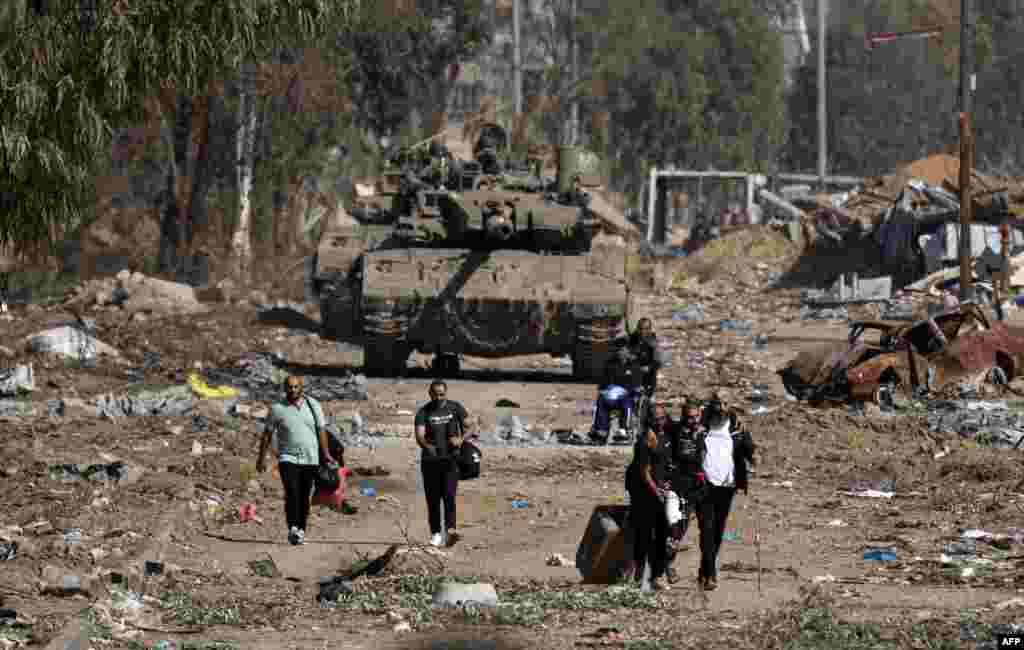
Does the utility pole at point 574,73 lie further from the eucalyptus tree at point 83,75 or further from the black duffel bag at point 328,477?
the eucalyptus tree at point 83,75

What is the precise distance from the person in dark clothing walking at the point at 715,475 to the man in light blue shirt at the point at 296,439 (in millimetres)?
2803

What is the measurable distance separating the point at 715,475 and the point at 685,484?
18 cm

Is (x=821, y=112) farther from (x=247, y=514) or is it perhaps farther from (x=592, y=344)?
(x=247, y=514)

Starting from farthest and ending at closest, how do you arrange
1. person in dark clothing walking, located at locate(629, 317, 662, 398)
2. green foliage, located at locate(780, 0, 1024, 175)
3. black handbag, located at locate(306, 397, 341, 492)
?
green foliage, located at locate(780, 0, 1024, 175) → person in dark clothing walking, located at locate(629, 317, 662, 398) → black handbag, located at locate(306, 397, 341, 492)

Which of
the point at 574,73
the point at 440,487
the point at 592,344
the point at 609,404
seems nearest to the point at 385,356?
the point at 592,344

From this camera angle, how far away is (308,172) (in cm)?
4788

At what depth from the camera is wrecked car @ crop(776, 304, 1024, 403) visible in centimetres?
2223

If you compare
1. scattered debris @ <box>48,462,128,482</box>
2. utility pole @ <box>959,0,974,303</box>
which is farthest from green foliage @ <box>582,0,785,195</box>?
scattered debris @ <box>48,462,128,482</box>

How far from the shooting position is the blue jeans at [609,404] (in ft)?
64.1

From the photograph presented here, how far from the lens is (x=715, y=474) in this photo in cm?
1246

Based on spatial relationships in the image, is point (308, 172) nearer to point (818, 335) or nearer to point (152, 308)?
point (152, 308)

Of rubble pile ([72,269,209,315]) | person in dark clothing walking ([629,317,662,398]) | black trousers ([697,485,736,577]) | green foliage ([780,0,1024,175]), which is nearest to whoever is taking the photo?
black trousers ([697,485,736,577])

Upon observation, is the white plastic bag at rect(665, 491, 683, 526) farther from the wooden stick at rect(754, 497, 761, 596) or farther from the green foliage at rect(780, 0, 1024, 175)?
the green foliage at rect(780, 0, 1024, 175)

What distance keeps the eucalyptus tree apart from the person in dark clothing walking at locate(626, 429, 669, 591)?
140 inches
